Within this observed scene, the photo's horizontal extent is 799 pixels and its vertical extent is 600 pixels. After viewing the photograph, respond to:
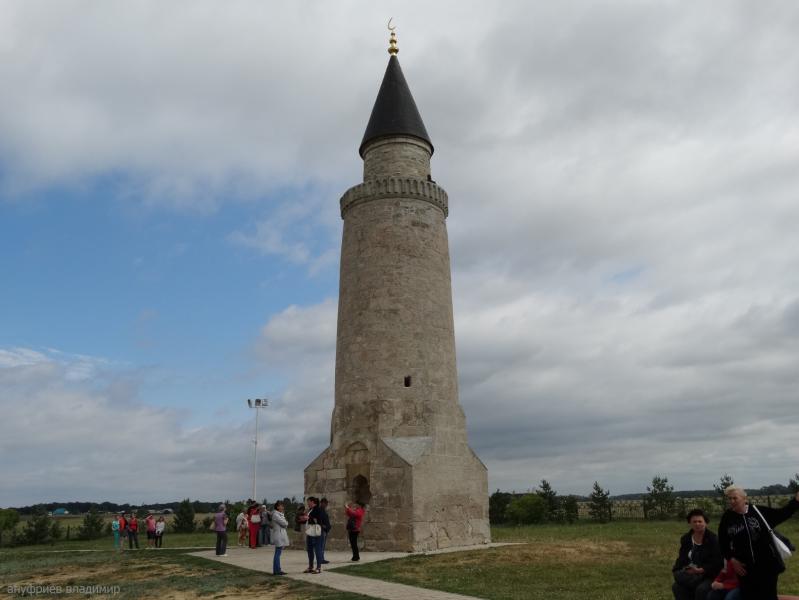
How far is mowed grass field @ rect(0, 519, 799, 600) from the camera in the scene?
9898mm

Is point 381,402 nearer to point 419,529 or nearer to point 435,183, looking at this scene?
point 419,529

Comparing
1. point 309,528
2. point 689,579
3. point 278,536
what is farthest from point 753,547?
point 278,536

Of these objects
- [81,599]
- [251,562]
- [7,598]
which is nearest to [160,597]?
[81,599]

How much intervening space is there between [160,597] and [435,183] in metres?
14.5

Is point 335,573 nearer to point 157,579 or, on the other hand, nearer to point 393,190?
point 157,579

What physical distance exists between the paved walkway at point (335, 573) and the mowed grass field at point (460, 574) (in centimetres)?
36

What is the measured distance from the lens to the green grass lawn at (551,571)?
9.69 metres

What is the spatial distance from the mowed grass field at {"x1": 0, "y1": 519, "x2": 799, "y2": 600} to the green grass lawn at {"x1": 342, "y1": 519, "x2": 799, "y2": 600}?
15 mm

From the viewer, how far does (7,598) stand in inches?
448

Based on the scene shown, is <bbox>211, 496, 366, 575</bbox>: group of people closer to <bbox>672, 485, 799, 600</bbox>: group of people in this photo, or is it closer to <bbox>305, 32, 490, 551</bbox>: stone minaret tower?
<bbox>305, 32, 490, 551</bbox>: stone minaret tower

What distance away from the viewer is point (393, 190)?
779 inches

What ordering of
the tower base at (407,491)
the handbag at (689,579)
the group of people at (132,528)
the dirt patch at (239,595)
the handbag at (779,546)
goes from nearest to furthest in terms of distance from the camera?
1. the handbag at (779,546)
2. the handbag at (689,579)
3. the dirt patch at (239,595)
4. the tower base at (407,491)
5. the group of people at (132,528)

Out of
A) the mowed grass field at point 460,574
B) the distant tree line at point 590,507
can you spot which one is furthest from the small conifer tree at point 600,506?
the mowed grass field at point 460,574

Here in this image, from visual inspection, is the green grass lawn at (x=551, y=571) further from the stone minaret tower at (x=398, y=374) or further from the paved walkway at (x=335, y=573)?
the stone minaret tower at (x=398, y=374)
